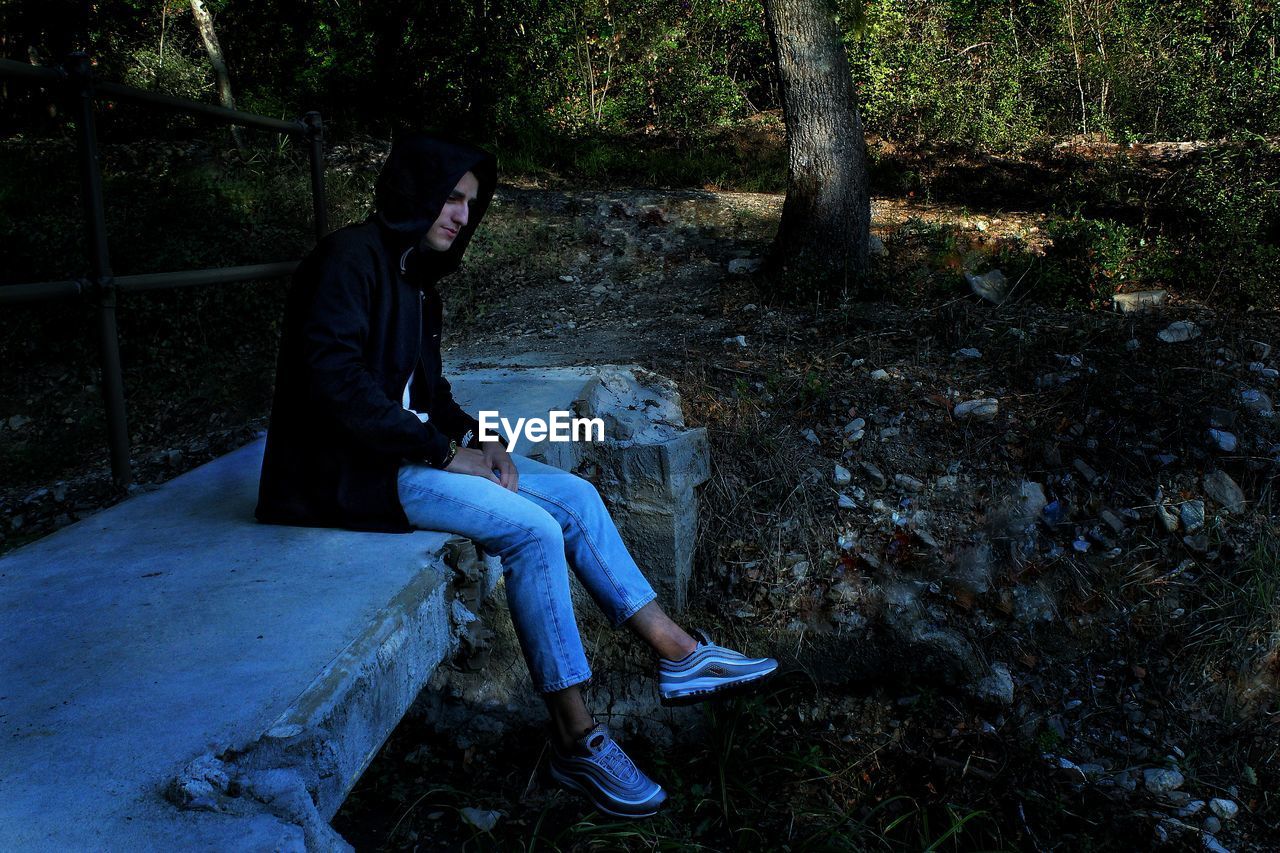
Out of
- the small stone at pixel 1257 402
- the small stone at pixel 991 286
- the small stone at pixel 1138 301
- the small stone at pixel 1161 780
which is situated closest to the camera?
the small stone at pixel 1161 780

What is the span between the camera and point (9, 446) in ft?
19.3

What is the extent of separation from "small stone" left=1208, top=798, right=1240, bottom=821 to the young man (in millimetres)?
1699

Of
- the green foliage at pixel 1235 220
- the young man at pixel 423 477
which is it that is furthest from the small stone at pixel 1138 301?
the young man at pixel 423 477

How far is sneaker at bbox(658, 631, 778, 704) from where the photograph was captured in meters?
2.60

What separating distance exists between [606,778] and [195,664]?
3.50 ft

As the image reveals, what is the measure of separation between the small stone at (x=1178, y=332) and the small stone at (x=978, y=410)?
112cm

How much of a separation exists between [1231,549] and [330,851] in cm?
376

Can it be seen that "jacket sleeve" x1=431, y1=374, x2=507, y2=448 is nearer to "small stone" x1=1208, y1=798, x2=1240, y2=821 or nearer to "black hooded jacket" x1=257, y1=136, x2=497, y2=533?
"black hooded jacket" x1=257, y1=136, x2=497, y2=533

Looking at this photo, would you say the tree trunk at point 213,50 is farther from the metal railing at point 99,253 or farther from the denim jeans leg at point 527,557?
the denim jeans leg at point 527,557

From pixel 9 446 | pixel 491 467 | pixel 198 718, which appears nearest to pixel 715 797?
pixel 491 467

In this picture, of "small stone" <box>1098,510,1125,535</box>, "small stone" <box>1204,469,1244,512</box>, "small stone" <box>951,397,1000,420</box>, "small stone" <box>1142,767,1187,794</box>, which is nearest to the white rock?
"small stone" <box>1142,767,1187,794</box>

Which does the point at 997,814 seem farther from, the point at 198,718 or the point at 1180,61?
the point at 1180,61

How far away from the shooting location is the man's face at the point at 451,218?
8.66 ft

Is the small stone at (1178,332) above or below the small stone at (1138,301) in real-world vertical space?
below
